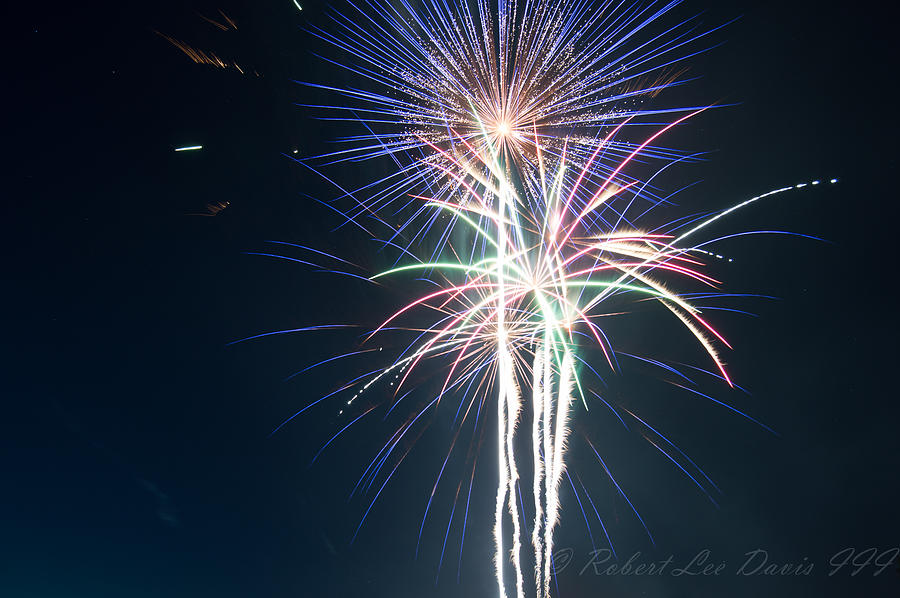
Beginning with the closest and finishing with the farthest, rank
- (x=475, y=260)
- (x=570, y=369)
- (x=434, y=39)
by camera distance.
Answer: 1. (x=434, y=39)
2. (x=570, y=369)
3. (x=475, y=260)

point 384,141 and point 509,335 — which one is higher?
point 384,141

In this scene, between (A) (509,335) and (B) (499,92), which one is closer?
(B) (499,92)

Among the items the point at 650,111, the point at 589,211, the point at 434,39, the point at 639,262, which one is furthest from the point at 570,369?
the point at 434,39

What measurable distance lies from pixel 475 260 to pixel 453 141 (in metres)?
2.11

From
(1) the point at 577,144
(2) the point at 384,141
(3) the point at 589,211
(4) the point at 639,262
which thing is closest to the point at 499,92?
(1) the point at 577,144

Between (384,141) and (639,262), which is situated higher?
(384,141)

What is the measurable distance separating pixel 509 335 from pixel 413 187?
10.4 feet

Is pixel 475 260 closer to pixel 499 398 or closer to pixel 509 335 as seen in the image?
pixel 509 335

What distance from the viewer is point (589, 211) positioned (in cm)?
738

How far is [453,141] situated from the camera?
23.6ft

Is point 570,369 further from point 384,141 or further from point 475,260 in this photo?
point 384,141

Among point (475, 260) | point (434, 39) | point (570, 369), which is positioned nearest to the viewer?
point (434, 39)

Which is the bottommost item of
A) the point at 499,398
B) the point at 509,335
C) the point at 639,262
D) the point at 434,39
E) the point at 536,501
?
the point at 536,501

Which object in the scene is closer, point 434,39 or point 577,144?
point 434,39
